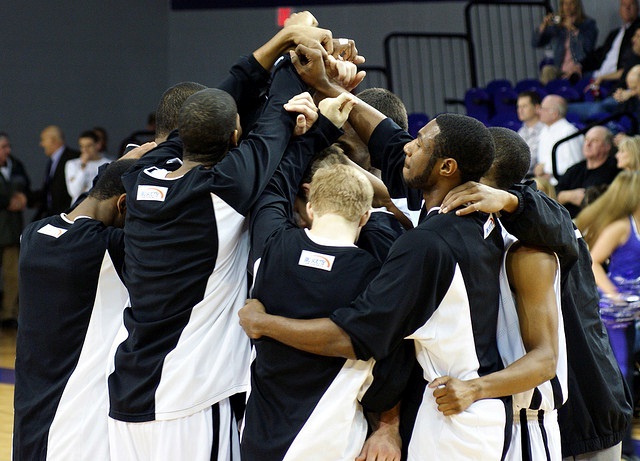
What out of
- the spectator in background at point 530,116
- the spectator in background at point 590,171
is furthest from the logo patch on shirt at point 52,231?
the spectator in background at point 530,116

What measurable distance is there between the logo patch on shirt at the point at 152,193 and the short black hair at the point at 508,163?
112 centimetres

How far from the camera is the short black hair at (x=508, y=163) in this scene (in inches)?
121

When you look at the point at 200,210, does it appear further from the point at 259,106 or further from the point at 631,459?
the point at 631,459

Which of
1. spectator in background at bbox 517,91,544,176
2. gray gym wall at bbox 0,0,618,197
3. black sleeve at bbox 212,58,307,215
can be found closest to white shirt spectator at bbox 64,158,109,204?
gray gym wall at bbox 0,0,618,197

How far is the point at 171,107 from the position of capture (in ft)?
11.6

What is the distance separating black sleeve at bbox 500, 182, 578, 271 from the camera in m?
2.80

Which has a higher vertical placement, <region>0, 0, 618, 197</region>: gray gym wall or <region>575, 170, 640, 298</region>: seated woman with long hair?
<region>575, 170, 640, 298</region>: seated woman with long hair

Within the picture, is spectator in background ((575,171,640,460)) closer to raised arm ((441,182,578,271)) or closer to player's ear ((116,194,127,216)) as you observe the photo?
raised arm ((441,182,578,271))

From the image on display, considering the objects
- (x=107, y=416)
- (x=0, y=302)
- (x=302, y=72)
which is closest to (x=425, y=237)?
(x=302, y=72)

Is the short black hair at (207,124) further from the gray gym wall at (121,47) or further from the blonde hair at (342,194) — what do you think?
the gray gym wall at (121,47)

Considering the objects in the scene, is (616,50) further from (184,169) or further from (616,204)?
(184,169)

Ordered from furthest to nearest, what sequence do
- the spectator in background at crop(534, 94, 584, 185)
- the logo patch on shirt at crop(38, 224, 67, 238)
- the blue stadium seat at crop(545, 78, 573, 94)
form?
1. the blue stadium seat at crop(545, 78, 573, 94)
2. the spectator in background at crop(534, 94, 584, 185)
3. the logo patch on shirt at crop(38, 224, 67, 238)

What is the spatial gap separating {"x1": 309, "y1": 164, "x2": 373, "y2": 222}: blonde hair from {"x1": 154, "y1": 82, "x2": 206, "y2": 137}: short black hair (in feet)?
3.11

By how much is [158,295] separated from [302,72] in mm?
1001
